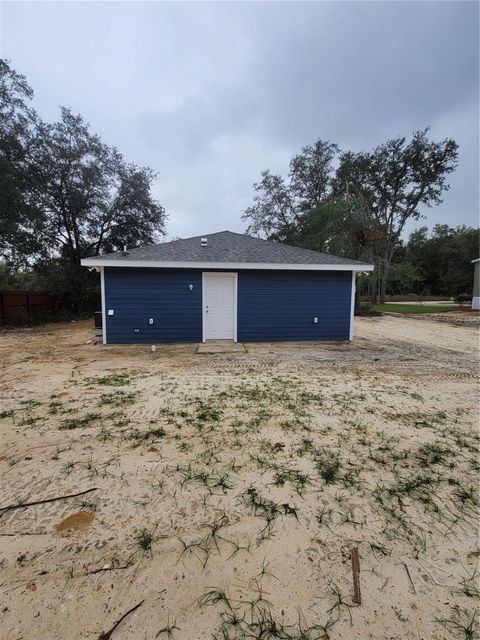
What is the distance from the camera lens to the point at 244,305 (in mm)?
8305

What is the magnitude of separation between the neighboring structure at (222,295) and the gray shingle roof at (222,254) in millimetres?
28

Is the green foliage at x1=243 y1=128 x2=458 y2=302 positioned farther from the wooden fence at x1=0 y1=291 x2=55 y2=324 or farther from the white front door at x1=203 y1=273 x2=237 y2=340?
the wooden fence at x1=0 y1=291 x2=55 y2=324

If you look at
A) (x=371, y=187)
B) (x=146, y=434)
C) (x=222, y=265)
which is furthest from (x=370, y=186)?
(x=146, y=434)

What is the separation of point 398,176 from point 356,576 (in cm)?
3334

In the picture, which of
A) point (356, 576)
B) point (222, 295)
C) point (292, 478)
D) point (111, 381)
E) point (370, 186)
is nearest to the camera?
point (356, 576)

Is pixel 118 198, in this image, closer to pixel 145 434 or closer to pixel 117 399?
pixel 117 399

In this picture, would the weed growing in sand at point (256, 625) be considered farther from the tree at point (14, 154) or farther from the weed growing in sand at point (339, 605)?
the tree at point (14, 154)

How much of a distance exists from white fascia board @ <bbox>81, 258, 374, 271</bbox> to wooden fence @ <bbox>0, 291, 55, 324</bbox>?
6234 millimetres

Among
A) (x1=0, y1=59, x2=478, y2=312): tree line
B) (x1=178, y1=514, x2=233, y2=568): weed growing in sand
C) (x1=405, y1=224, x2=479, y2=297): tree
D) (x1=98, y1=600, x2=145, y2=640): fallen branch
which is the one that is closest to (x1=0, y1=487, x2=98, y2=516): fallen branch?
(x1=178, y1=514, x2=233, y2=568): weed growing in sand

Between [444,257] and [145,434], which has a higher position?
[444,257]

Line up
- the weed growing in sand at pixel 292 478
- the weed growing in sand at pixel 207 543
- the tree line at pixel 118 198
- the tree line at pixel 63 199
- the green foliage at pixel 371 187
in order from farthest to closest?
the green foliage at pixel 371 187 < the tree line at pixel 118 198 < the tree line at pixel 63 199 < the weed growing in sand at pixel 292 478 < the weed growing in sand at pixel 207 543

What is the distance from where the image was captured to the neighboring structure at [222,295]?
7.78m

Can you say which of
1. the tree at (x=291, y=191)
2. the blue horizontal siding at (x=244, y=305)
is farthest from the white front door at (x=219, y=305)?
the tree at (x=291, y=191)

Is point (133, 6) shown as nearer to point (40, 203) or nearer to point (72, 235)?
point (40, 203)
